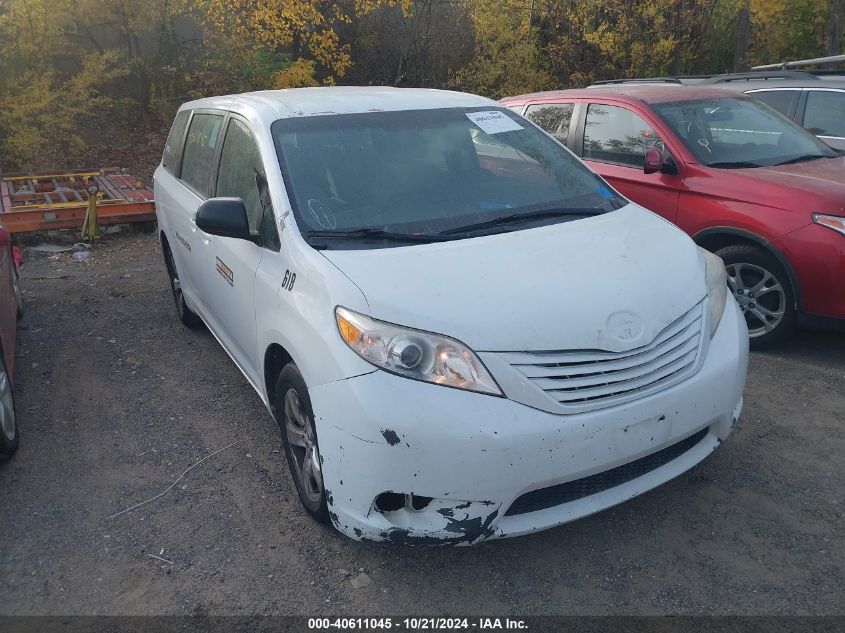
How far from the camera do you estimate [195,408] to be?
4.42m

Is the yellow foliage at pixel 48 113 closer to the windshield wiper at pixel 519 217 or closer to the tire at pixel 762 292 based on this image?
the windshield wiper at pixel 519 217

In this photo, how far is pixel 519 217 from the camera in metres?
3.38

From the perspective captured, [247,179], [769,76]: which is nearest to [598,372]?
[247,179]

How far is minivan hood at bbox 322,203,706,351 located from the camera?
2.62 meters

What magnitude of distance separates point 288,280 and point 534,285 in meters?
1.03

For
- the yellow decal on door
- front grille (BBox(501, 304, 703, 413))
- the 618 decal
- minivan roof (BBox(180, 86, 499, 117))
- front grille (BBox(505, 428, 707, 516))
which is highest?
minivan roof (BBox(180, 86, 499, 117))

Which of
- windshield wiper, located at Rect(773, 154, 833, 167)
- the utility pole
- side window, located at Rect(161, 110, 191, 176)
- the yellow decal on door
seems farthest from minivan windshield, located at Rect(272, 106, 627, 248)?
the utility pole

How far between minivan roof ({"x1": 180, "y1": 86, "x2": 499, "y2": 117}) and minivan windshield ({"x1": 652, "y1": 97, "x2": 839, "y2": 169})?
1.94 m

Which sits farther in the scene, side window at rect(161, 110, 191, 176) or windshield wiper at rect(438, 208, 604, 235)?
side window at rect(161, 110, 191, 176)

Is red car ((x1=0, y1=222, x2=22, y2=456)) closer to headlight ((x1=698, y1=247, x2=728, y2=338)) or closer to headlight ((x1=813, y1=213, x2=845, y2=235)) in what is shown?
headlight ((x1=698, y1=247, x2=728, y2=338))

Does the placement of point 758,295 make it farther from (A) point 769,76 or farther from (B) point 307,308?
(A) point 769,76

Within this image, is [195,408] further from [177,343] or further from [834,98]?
[834,98]

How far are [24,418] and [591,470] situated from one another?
3444 mm

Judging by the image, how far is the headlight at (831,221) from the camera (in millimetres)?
4324
